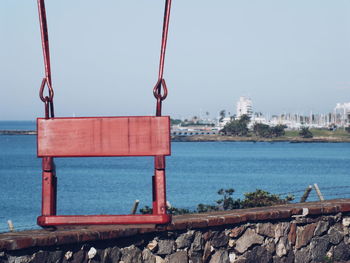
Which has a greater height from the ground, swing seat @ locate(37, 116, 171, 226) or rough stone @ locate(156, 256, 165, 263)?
swing seat @ locate(37, 116, 171, 226)

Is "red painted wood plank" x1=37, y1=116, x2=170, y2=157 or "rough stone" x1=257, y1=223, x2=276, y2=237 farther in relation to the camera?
"rough stone" x1=257, y1=223, x2=276, y2=237

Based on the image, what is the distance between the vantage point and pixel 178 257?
652cm

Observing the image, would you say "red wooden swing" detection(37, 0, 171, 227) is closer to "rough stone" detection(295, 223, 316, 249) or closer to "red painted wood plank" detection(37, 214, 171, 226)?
"red painted wood plank" detection(37, 214, 171, 226)

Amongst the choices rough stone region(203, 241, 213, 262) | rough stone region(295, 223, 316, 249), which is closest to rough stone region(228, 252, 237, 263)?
rough stone region(203, 241, 213, 262)

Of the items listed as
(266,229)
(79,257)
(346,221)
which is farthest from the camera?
(346,221)

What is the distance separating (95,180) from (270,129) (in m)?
122

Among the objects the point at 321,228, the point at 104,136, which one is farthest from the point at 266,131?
the point at 104,136

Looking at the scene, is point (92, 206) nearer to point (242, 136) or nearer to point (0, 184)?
point (0, 184)

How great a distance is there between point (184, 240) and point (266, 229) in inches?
42.8

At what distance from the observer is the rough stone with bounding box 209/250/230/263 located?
22.5 ft

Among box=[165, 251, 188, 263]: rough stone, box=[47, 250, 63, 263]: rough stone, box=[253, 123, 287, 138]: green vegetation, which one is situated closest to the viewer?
box=[47, 250, 63, 263]: rough stone

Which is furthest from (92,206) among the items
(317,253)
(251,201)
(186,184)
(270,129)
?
(270,129)

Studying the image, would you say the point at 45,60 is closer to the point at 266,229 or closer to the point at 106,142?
the point at 106,142

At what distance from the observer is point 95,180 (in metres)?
74.7
